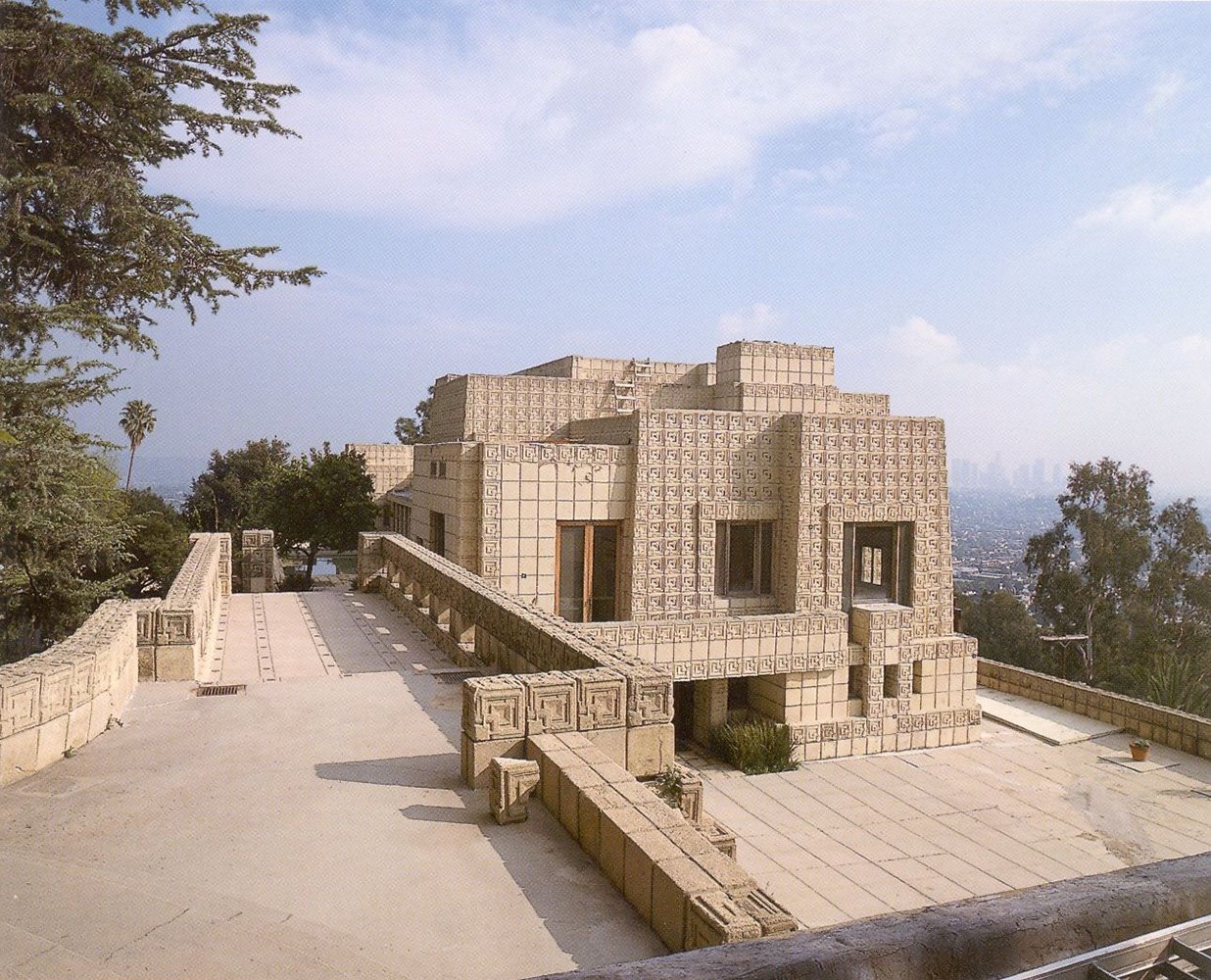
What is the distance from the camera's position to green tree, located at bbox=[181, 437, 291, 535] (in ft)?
Result: 145

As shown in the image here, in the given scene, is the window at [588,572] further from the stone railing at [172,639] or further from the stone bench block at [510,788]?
the stone bench block at [510,788]

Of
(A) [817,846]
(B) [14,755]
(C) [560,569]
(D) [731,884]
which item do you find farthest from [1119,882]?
(C) [560,569]

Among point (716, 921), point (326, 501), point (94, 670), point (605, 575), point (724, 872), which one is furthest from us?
point (326, 501)

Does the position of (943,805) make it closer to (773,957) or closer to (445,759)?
(445,759)

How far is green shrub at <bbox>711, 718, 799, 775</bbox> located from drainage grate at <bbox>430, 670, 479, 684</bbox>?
21.9 feet

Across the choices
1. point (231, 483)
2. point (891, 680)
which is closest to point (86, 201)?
point (891, 680)

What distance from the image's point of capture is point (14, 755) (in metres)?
6.07

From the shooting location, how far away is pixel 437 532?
739 inches

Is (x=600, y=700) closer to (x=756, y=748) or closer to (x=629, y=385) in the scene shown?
(x=756, y=748)

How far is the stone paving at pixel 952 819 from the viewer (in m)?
10.2

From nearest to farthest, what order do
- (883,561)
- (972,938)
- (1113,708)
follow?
1. (972,938)
2. (1113,708)
3. (883,561)

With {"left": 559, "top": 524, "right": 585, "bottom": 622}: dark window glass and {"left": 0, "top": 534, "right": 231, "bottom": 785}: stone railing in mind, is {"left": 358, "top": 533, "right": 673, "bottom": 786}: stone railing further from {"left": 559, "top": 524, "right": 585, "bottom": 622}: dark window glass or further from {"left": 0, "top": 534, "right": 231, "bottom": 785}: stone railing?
{"left": 559, "top": 524, "right": 585, "bottom": 622}: dark window glass

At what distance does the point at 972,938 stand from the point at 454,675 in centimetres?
766

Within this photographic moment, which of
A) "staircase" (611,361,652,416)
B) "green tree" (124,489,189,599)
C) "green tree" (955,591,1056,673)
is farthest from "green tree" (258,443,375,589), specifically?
"green tree" (955,591,1056,673)
